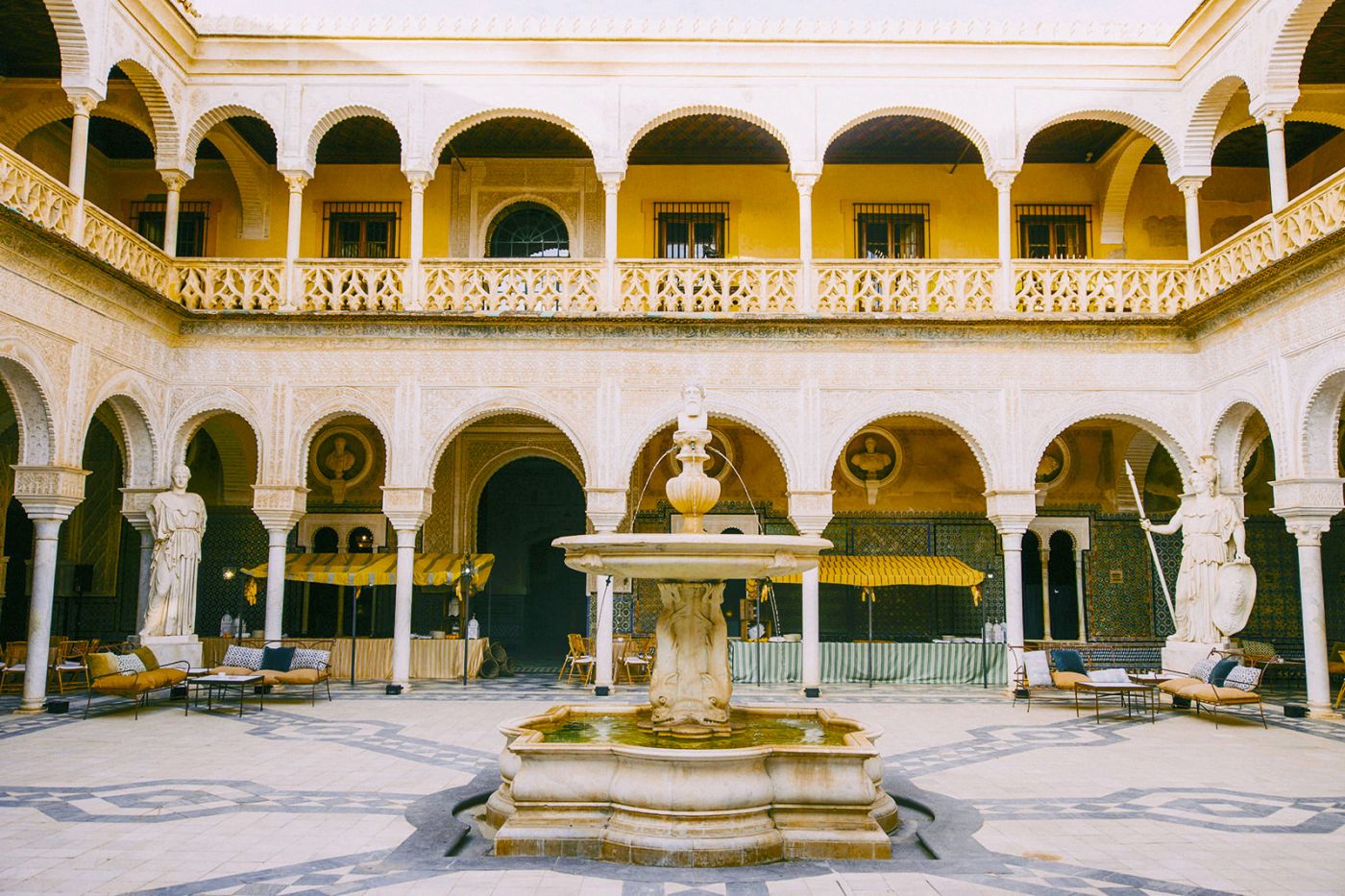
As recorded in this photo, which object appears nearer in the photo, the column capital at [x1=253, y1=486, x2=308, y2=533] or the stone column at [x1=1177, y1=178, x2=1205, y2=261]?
the column capital at [x1=253, y1=486, x2=308, y2=533]

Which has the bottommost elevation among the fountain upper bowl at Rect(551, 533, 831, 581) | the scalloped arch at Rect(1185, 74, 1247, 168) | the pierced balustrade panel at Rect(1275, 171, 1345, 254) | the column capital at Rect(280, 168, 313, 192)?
the fountain upper bowl at Rect(551, 533, 831, 581)

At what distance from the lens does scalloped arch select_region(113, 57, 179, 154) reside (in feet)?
43.6

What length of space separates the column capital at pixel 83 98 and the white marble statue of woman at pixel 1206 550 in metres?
13.7

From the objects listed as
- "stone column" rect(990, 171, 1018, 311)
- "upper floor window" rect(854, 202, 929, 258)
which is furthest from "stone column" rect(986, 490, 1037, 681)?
"upper floor window" rect(854, 202, 929, 258)

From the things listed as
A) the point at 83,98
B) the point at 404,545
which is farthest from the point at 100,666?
the point at 83,98

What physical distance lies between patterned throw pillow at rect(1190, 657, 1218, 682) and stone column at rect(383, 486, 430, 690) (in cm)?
950

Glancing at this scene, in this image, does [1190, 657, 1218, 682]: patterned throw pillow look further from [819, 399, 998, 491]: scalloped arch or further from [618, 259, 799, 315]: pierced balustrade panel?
[618, 259, 799, 315]: pierced balustrade panel

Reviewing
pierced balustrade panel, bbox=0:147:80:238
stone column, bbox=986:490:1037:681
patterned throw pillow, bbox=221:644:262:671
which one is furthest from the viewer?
stone column, bbox=986:490:1037:681

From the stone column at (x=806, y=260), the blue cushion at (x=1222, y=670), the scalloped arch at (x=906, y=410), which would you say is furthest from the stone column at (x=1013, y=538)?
the stone column at (x=806, y=260)

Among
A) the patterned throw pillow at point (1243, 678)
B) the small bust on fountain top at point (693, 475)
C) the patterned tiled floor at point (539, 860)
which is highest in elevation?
the small bust on fountain top at point (693, 475)

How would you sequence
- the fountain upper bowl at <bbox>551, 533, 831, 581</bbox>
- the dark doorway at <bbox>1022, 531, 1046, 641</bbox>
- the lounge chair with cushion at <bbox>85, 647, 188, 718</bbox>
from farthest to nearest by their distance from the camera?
the dark doorway at <bbox>1022, 531, 1046, 641</bbox> < the lounge chair with cushion at <bbox>85, 647, 188, 718</bbox> < the fountain upper bowl at <bbox>551, 533, 831, 581</bbox>

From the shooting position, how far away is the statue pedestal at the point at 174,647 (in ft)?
42.3

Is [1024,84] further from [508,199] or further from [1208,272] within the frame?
[508,199]

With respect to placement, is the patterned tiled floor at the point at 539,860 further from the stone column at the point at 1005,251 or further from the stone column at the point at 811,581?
the stone column at the point at 1005,251
